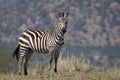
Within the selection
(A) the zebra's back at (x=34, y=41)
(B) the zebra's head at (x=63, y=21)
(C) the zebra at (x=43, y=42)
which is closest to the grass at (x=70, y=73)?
(C) the zebra at (x=43, y=42)

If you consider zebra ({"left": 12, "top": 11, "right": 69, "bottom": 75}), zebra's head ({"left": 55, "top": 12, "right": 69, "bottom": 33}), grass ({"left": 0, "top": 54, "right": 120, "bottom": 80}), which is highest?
zebra's head ({"left": 55, "top": 12, "right": 69, "bottom": 33})

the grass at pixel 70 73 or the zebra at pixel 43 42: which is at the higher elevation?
the zebra at pixel 43 42

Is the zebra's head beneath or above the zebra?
above

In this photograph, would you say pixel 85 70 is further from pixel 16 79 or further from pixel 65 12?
pixel 16 79

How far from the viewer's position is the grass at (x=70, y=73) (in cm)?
1526

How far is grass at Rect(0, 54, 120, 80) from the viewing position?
1526 cm

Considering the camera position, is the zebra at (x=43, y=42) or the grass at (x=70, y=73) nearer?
the grass at (x=70, y=73)

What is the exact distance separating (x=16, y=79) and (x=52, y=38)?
8.44 feet

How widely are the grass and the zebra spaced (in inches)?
21.3

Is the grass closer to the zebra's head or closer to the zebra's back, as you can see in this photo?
the zebra's back

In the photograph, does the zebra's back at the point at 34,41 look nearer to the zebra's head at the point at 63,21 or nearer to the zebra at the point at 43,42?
the zebra at the point at 43,42

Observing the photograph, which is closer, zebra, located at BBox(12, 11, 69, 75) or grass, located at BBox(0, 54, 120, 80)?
grass, located at BBox(0, 54, 120, 80)

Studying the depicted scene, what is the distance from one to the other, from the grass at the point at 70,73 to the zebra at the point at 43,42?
0.54 m

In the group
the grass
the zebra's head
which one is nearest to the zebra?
the zebra's head
